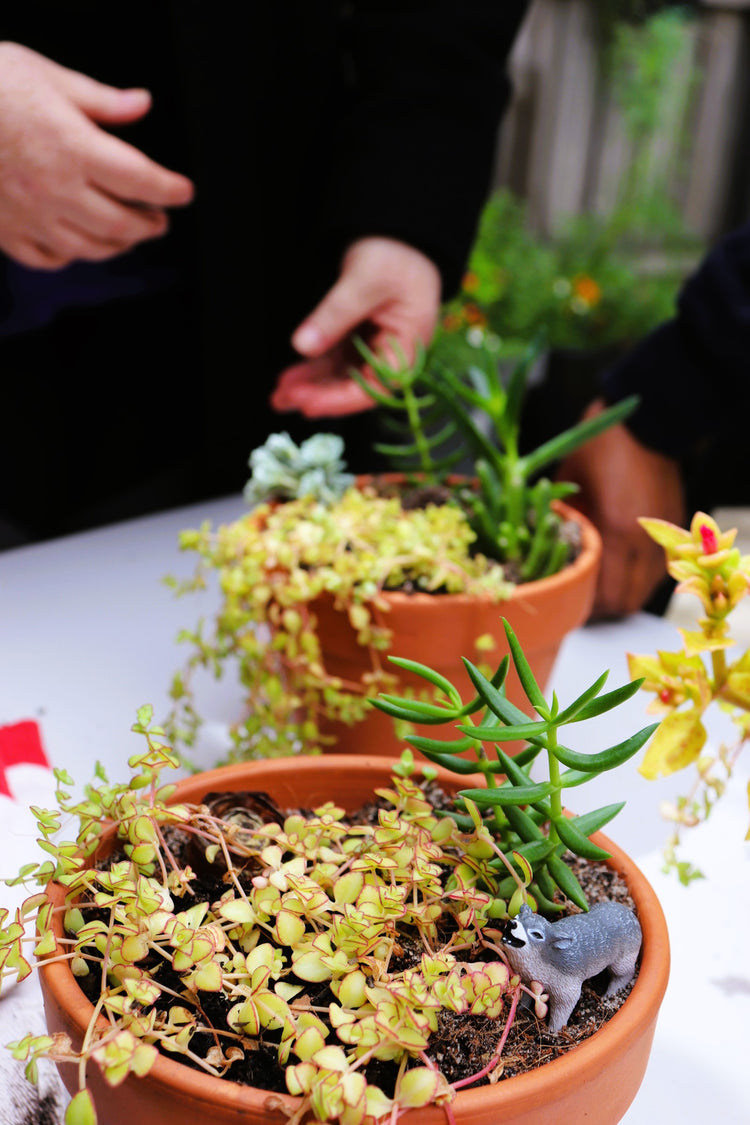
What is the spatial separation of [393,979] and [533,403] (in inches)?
83.9

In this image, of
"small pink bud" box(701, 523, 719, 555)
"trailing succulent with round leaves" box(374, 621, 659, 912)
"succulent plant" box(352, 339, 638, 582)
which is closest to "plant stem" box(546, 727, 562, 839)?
"trailing succulent with round leaves" box(374, 621, 659, 912)

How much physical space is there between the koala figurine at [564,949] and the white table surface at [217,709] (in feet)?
0.48

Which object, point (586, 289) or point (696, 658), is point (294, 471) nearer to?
point (696, 658)

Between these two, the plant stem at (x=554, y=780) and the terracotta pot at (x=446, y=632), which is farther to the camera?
the terracotta pot at (x=446, y=632)

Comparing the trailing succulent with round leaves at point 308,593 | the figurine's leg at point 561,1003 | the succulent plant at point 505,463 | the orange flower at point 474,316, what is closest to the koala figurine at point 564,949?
the figurine's leg at point 561,1003

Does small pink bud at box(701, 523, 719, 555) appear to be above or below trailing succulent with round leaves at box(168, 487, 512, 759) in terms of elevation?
above

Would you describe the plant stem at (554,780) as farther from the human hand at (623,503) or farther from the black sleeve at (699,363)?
the black sleeve at (699,363)

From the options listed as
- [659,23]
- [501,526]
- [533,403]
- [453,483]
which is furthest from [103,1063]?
[659,23]

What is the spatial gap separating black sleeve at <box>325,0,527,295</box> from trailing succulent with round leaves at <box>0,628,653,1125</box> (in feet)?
2.53

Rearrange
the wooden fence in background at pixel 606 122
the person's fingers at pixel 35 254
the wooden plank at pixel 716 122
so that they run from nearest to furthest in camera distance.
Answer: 1. the person's fingers at pixel 35 254
2. the wooden fence in background at pixel 606 122
3. the wooden plank at pixel 716 122

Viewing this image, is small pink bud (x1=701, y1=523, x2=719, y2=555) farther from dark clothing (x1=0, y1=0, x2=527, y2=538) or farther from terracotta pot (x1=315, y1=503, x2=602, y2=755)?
dark clothing (x1=0, y1=0, x2=527, y2=538)

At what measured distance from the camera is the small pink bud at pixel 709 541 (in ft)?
1.47

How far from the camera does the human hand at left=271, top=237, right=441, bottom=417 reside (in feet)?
3.22

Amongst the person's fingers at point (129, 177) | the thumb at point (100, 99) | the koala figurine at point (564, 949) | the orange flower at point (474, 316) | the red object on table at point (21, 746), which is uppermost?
the thumb at point (100, 99)
